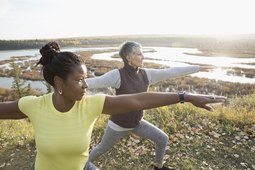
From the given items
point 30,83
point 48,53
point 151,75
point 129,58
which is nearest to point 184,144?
point 151,75

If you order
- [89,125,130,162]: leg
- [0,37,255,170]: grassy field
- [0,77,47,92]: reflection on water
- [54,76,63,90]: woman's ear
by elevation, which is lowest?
[0,77,47,92]: reflection on water

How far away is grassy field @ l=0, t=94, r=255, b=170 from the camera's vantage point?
6.17 m

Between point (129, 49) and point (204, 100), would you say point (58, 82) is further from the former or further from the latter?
point (129, 49)

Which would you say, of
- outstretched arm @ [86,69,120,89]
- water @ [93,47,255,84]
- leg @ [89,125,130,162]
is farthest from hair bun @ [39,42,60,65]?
water @ [93,47,255,84]

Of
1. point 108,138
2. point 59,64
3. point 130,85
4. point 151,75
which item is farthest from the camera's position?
point 151,75

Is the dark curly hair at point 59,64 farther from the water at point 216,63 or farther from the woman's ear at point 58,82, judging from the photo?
the water at point 216,63

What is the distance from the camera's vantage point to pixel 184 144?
22.1 feet

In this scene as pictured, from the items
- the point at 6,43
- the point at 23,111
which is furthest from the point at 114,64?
the point at 6,43

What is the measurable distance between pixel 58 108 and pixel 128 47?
234cm

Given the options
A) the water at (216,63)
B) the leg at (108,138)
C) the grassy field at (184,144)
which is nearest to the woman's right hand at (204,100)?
the leg at (108,138)

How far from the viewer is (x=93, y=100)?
2777 mm

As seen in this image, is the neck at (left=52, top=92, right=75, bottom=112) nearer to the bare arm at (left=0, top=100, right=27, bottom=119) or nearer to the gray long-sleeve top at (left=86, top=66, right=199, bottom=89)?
the bare arm at (left=0, top=100, right=27, bottom=119)

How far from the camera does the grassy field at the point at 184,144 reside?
6.17 metres

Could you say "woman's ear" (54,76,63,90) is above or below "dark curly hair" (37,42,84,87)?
below
